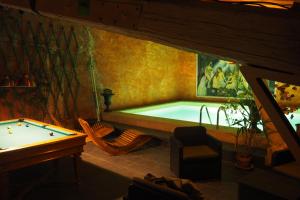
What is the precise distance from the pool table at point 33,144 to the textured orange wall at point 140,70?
3590mm

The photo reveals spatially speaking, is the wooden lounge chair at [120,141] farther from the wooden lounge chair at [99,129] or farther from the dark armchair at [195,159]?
the dark armchair at [195,159]

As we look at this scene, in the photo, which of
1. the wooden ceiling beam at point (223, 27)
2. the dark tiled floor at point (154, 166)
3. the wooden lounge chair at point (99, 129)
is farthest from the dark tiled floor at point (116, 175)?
the wooden ceiling beam at point (223, 27)

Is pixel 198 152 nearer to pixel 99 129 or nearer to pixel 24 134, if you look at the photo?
pixel 24 134

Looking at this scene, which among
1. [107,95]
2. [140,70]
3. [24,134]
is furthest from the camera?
[140,70]

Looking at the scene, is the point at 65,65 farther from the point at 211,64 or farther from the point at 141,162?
the point at 211,64

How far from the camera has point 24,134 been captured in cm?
407

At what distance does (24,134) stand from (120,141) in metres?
2.09

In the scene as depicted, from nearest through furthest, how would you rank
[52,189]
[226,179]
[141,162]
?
1. [52,189]
2. [226,179]
3. [141,162]

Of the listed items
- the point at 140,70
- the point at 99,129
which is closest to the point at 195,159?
the point at 99,129

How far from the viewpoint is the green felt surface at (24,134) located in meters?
3.65

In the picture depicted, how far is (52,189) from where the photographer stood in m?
3.89

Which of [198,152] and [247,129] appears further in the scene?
[247,129]

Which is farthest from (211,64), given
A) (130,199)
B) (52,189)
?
(130,199)

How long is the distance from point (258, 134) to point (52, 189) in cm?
322
